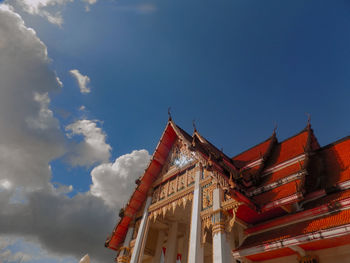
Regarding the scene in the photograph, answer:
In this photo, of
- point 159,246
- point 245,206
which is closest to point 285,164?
point 245,206

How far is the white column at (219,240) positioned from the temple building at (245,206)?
0.10 ft

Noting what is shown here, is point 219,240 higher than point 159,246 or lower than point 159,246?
lower

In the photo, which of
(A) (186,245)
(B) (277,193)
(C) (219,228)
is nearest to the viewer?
(B) (277,193)

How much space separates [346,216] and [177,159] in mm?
8269

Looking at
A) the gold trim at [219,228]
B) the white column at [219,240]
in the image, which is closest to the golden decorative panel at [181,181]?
the white column at [219,240]

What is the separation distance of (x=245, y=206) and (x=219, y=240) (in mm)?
1375

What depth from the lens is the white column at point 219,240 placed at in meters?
7.36

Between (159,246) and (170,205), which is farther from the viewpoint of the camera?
(159,246)

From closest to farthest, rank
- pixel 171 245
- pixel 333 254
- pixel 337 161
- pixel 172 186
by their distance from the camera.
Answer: pixel 333 254, pixel 337 161, pixel 172 186, pixel 171 245

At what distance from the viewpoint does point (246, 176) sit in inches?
411

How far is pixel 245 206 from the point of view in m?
7.80

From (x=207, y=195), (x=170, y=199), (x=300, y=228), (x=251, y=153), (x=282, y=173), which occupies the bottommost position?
(x=300, y=228)

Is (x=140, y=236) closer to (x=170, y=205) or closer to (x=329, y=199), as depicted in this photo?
(x=170, y=205)

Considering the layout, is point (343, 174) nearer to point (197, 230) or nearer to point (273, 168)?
point (273, 168)
